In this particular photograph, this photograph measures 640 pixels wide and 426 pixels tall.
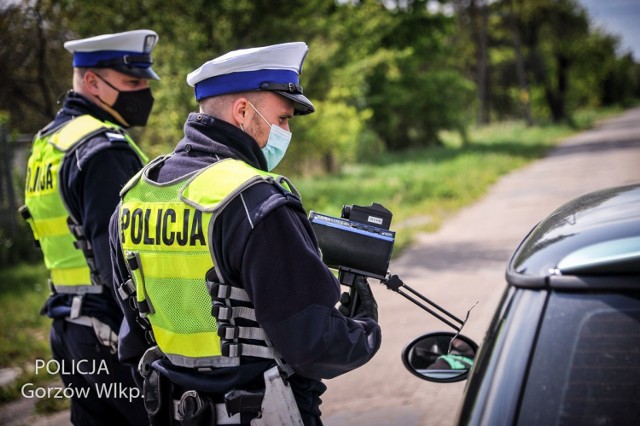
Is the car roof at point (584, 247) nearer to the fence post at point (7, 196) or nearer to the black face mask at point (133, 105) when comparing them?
the black face mask at point (133, 105)

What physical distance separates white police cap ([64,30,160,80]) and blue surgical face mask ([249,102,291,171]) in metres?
1.28

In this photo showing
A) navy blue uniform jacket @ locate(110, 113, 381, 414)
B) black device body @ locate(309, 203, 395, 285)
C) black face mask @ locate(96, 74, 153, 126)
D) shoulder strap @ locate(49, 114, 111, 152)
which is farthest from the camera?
black face mask @ locate(96, 74, 153, 126)

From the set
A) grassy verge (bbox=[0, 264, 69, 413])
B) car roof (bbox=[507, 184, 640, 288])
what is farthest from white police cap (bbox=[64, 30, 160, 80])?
grassy verge (bbox=[0, 264, 69, 413])

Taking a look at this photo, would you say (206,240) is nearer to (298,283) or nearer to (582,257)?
(298,283)

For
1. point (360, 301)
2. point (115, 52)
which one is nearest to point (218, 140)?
point (360, 301)

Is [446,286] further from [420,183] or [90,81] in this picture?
[420,183]

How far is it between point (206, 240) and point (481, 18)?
43.4 m

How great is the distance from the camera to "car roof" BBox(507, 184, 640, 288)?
1.61 metres

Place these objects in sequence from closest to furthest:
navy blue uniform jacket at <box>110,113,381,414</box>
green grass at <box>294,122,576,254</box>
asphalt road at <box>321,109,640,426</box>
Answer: navy blue uniform jacket at <box>110,113,381,414</box> < asphalt road at <box>321,109,640,426</box> < green grass at <box>294,122,576,254</box>

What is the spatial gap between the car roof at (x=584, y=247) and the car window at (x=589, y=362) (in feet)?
0.20

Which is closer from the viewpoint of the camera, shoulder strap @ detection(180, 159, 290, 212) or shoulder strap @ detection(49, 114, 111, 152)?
shoulder strap @ detection(180, 159, 290, 212)

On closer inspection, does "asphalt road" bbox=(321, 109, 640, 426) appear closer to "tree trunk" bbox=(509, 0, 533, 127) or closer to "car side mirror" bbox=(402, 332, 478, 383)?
"car side mirror" bbox=(402, 332, 478, 383)

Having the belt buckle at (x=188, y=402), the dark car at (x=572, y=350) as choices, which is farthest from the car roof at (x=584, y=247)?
the belt buckle at (x=188, y=402)

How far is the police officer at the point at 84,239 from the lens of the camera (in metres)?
3.00
